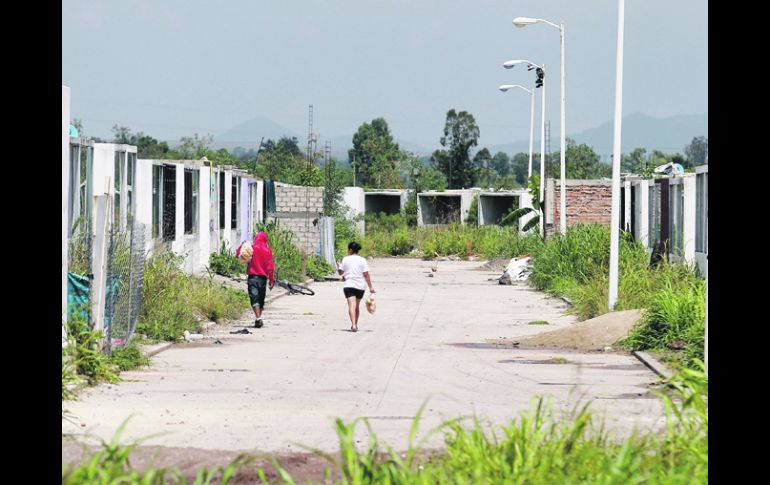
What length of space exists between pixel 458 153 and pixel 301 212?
79.7 meters

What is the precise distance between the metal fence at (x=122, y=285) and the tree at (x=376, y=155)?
3161 inches

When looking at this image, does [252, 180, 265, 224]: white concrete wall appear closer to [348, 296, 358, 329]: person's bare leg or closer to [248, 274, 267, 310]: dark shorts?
[248, 274, 267, 310]: dark shorts

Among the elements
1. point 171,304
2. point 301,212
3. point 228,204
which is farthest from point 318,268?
point 171,304

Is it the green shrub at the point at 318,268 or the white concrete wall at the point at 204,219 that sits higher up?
the white concrete wall at the point at 204,219

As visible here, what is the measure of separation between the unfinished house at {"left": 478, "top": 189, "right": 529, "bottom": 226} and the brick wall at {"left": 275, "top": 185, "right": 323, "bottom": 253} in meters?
30.4

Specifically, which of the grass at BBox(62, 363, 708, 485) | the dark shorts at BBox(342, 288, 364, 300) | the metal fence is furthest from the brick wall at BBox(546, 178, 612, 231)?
the grass at BBox(62, 363, 708, 485)

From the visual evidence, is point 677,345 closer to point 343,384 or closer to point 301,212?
point 343,384

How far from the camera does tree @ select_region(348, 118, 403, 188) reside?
108 m

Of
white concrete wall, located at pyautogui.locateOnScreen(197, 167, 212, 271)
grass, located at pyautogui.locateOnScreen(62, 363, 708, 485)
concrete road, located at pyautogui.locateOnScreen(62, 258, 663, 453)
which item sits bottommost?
concrete road, located at pyautogui.locateOnScreen(62, 258, 663, 453)

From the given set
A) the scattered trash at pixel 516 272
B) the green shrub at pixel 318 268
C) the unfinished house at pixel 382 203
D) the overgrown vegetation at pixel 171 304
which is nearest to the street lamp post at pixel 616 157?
the overgrown vegetation at pixel 171 304

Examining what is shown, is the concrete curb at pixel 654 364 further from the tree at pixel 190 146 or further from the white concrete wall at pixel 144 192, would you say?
the tree at pixel 190 146

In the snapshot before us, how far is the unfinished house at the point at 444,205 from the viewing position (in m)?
80.1

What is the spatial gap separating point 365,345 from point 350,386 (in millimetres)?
5329
